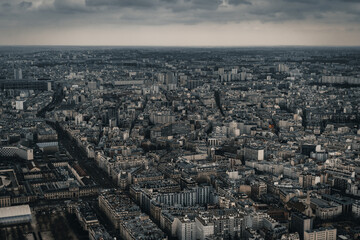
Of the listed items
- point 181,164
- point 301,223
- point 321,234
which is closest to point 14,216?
point 181,164

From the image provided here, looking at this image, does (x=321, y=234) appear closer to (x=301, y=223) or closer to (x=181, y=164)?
(x=301, y=223)

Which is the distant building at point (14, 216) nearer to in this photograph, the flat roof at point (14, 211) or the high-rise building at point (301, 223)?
the flat roof at point (14, 211)

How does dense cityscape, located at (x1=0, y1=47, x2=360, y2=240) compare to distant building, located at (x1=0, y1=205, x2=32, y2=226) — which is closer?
dense cityscape, located at (x1=0, y1=47, x2=360, y2=240)

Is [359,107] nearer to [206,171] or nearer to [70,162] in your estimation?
[206,171]

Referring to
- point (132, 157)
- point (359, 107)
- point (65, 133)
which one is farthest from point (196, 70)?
point (132, 157)

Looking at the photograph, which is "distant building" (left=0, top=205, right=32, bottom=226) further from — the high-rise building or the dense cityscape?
the high-rise building

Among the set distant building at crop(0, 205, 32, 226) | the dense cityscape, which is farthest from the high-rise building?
distant building at crop(0, 205, 32, 226)

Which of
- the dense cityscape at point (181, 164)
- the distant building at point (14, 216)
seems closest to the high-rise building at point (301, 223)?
the dense cityscape at point (181, 164)
